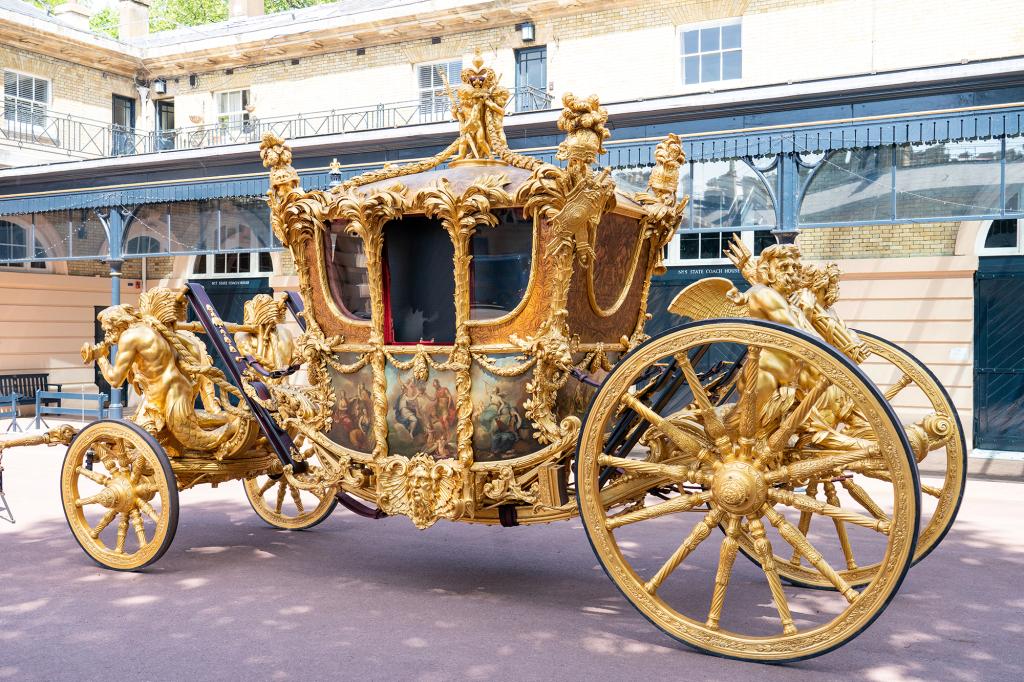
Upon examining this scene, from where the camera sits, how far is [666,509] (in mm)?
4488

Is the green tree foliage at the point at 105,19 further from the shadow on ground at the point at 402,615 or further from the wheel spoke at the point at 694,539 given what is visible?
the wheel spoke at the point at 694,539

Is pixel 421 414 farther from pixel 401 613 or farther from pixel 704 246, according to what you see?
pixel 704 246

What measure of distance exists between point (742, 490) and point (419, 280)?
2220mm

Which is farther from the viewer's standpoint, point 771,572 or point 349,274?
point 349,274

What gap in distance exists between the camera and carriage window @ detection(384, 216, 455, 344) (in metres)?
5.37

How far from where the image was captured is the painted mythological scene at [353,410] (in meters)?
5.46

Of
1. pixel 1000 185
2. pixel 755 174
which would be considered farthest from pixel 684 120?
pixel 1000 185

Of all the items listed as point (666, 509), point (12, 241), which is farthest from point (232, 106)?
point (666, 509)

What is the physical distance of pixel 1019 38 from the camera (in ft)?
41.9

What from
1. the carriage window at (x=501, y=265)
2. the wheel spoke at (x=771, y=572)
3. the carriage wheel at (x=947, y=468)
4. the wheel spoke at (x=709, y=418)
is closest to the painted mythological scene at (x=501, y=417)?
the carriage window at (x=501, y=265)

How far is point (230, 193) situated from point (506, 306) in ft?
34.6

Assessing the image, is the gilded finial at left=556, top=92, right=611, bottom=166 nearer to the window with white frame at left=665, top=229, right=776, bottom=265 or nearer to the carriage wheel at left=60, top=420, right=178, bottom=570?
the carriage wheel at left=60, top=420, right=178, bottom=570

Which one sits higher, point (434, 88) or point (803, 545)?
point (434, 88)

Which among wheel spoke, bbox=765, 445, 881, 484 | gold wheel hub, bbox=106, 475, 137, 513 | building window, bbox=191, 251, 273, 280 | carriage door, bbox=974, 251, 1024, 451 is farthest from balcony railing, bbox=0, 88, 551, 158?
wheel spoke, bbox=765, 445, 881, 484
